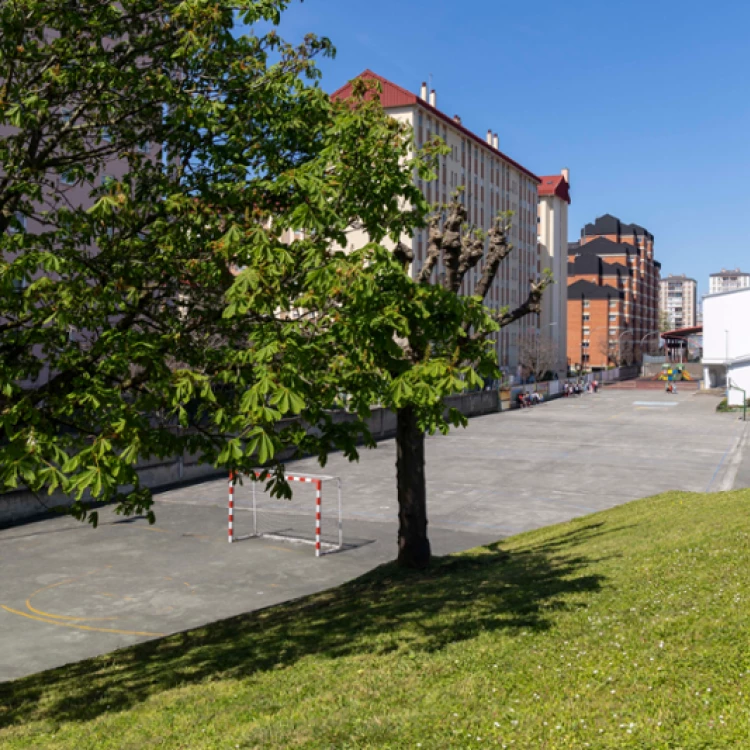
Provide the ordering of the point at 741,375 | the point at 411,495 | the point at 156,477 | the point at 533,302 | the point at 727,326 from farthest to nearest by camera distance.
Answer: the point at 727,326 → the point at 741,375 → the point at 156,477 → the point at 533,302 → the point at 411,495

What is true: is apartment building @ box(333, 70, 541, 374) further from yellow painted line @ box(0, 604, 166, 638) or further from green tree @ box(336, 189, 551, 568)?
green tree @ box(336, 189, 551, 568)

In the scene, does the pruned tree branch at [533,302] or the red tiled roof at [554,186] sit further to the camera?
the red tiled roof at [554,186]

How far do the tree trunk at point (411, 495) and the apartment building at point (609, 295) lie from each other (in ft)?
438

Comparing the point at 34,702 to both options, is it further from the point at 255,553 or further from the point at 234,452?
the point at 255,553

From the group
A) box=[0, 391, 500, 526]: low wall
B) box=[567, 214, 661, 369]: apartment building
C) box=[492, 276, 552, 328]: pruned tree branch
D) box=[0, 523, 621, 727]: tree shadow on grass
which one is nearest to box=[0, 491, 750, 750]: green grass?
→ box=[0, 523, 621, 727]: tree shadow on grass

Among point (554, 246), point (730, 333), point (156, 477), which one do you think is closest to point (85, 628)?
point (156, 477)

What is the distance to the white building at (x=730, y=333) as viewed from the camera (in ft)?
231

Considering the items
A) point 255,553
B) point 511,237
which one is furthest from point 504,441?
point 511,237

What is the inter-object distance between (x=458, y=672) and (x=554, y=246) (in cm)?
11288

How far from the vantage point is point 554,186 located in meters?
116

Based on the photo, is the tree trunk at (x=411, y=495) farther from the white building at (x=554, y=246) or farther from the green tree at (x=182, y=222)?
the white building at (x=554, y=246)

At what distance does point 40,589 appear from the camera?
16734 millimetres

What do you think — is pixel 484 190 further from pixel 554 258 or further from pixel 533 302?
pixel 533 302

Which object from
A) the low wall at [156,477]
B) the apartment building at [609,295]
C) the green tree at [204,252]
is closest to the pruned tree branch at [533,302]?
the low wall at [156,477]
